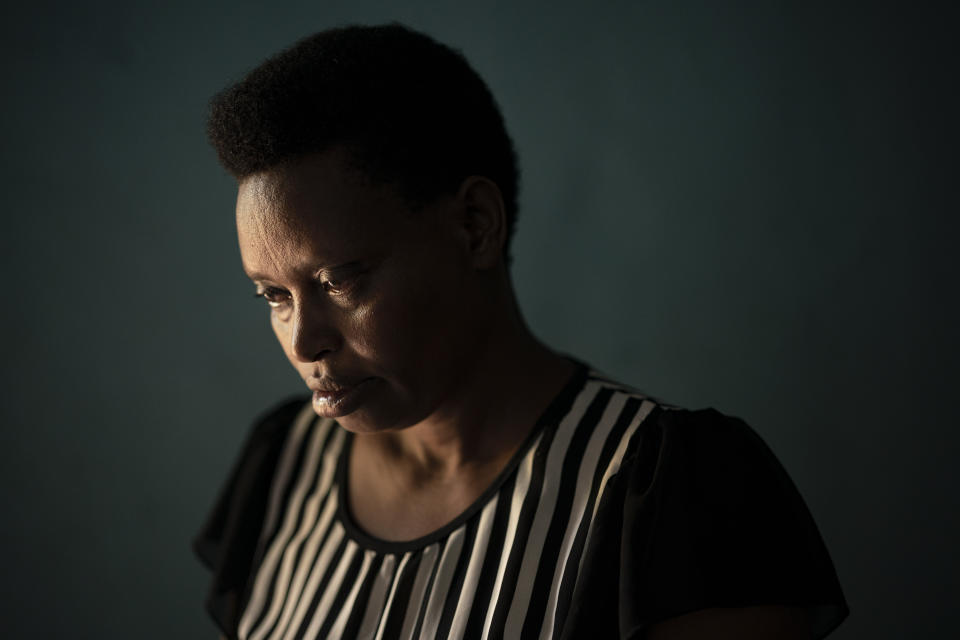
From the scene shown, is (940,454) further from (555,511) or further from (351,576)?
(351,576)

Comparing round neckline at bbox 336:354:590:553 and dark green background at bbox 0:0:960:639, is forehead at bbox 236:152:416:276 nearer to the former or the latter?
round neckline at bbox 336:354:590:553

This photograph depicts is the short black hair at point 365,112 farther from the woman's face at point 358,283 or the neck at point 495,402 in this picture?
the neck at point 495,402

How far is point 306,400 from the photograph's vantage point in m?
1.22

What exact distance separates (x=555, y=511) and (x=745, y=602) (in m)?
0.22

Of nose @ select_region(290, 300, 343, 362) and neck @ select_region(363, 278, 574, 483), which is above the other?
nose @ select_region(290, 300, 343, 362)

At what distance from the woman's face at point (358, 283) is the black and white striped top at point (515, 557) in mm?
152

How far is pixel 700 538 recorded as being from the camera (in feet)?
2.45

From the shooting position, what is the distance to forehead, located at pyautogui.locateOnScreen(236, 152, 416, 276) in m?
0.78

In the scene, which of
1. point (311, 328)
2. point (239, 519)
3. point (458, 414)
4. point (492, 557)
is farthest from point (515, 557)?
point (239, 519)

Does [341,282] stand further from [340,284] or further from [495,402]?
[495,402]

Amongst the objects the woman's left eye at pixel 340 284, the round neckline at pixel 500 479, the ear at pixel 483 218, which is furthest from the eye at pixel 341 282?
the round neckline at pixel 500 479

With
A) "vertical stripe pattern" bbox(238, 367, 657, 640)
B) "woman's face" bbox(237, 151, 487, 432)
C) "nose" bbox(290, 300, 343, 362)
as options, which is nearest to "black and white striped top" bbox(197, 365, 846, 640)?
"vertical stripe pattern" bbox(238, 367, 657, 640)

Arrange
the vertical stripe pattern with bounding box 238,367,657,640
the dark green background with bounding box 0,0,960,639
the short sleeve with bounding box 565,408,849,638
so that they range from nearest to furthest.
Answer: the short sleeve with bounding box 565,408,849,638
the vertical stripe pattern with bounding box 238,367,657,640
the dark green background with bounding box 0,0,960,639

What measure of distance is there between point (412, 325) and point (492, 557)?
28 centimetres
